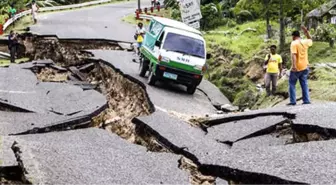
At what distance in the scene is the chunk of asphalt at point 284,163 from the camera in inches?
284

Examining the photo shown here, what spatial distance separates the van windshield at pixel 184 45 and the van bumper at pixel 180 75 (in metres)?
0.63

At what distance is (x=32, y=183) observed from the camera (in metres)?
7.21

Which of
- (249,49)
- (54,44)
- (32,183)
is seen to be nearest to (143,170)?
(32,183)

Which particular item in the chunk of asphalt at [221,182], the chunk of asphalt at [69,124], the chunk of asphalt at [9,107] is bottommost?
the chunk of asphalt at [69,124]

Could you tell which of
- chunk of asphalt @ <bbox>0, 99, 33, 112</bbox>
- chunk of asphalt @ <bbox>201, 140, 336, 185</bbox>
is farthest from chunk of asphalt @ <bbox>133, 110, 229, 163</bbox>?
chunk of asphalt @ <bbox>0, 99, 33, 112</bbox>

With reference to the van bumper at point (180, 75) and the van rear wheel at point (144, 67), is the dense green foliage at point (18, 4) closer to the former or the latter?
the van rear wheel at point (144, 67)

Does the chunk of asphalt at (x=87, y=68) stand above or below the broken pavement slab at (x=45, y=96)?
below

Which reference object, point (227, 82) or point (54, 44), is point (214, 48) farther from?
point (54, 44)

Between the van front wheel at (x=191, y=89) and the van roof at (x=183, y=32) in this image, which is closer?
the van roof at (x=183, y=32)

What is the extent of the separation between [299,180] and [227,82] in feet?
39.4

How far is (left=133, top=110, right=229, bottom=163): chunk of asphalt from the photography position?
8.91 m

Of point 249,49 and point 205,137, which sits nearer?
point 205,137

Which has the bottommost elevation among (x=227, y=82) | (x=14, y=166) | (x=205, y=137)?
(x=227, y=82)

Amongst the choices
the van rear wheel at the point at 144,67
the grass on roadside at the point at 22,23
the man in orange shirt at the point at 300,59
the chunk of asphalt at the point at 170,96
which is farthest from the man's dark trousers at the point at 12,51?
the man in orange shirt at the point at 300,59
